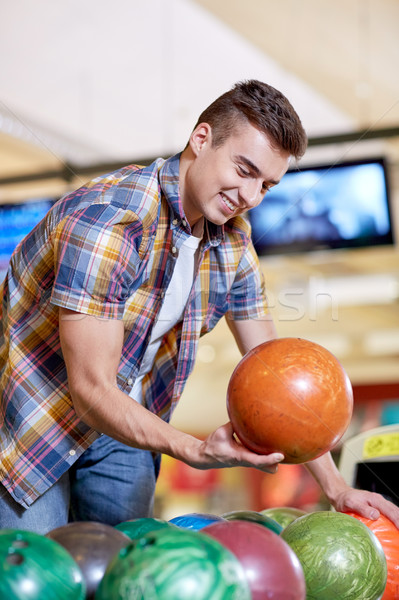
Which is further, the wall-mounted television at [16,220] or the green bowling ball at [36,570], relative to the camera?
the wall-mounted television at [16,220]

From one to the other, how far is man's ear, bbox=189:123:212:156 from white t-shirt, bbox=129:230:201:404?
0.21 m

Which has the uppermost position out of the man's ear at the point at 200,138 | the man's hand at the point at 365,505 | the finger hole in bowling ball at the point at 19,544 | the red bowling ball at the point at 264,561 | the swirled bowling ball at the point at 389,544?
the man's ear at the point at 200,138

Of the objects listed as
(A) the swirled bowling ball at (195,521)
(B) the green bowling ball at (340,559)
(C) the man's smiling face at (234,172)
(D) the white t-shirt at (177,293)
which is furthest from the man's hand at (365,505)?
(C) the man's smiling face at (234,172)

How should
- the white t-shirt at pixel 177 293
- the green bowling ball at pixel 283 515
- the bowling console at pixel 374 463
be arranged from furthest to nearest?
the bowling console at pixel 374 463, the green bowling ball at pixel 283 515, the white t-shirt at pixel 177 293

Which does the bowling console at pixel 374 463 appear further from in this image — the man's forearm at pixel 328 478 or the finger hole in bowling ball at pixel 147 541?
the finger hole in bowling ball at pixel 147 541

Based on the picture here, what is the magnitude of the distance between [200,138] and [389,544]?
1056mm

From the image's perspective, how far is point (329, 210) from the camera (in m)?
4.47

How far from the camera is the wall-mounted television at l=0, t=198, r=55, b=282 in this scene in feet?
17.0

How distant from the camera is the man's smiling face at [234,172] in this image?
5.38ft

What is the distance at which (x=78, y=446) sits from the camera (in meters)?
1.71

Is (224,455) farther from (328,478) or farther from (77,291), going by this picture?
(328,478)

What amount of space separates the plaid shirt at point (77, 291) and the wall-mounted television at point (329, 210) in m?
2.74

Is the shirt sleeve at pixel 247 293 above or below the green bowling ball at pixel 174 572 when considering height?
above

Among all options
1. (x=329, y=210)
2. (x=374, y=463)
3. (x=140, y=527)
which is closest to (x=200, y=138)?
(x=140, y=527)
